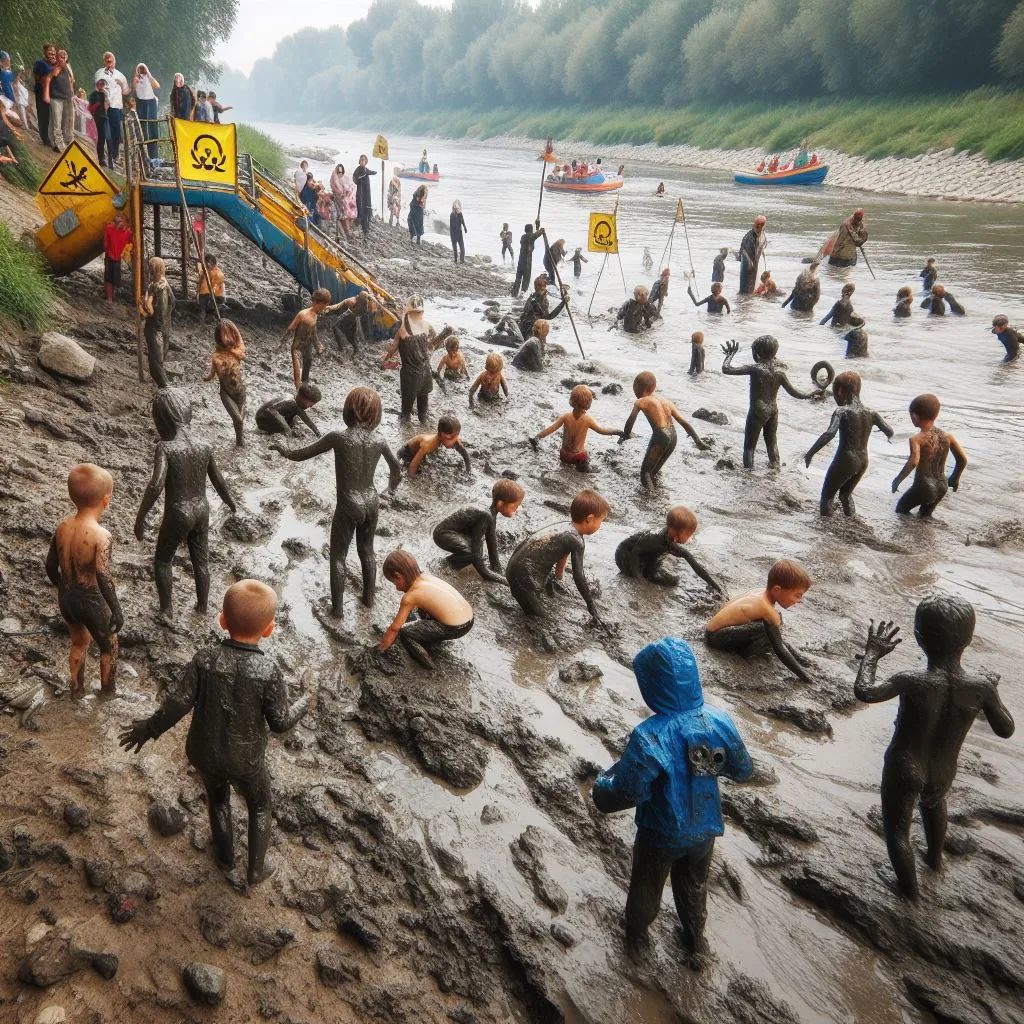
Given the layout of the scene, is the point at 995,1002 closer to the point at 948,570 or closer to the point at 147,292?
the point at 948,570

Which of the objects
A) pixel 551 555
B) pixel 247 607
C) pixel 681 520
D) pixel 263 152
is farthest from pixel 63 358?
pixel 263 152

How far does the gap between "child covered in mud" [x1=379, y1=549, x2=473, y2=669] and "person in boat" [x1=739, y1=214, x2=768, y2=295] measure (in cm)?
1674

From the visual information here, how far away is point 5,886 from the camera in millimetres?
3418

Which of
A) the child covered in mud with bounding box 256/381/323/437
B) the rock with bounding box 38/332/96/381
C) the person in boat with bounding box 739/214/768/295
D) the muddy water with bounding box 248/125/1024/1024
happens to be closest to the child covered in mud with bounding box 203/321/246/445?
the child covered in mud with bounding box 256/381/323/437

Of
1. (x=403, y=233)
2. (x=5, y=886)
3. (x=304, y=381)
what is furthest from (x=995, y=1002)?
(x=403, y=233)

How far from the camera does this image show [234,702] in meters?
3.43

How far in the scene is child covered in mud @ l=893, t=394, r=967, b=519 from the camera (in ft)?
26.2

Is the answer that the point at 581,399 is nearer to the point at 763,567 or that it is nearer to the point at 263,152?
the point at 763,567

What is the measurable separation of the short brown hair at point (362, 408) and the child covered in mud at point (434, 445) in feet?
7.69

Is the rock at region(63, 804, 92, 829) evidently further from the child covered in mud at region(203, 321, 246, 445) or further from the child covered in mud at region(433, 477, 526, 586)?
the child covered in mud at region(203, 321, 246, 445)

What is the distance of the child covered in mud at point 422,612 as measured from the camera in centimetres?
542

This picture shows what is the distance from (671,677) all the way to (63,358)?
8.04 meters

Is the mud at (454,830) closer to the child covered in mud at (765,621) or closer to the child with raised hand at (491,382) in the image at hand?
the child covered in mud at (765,621)

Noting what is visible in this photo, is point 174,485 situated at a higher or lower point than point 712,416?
higher
